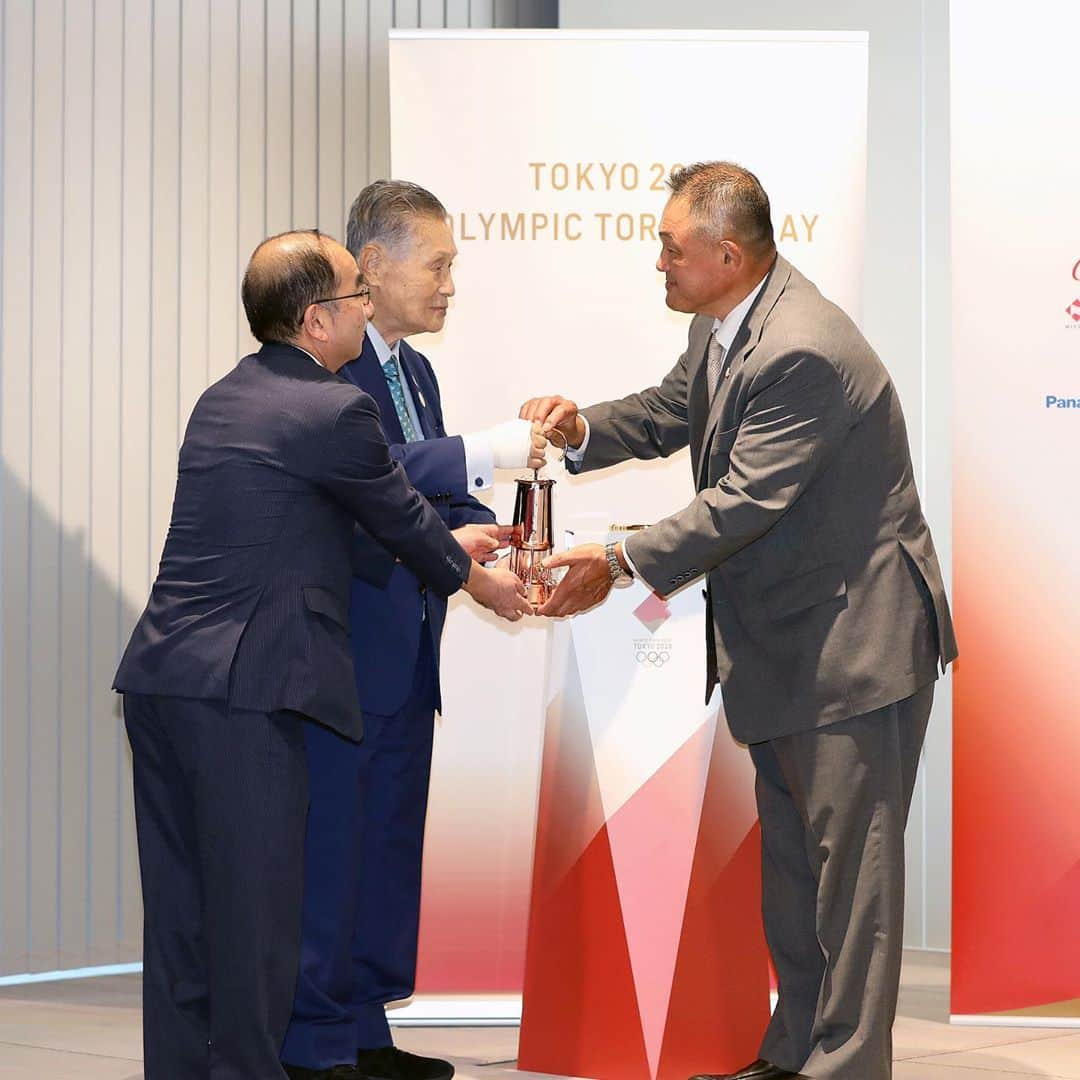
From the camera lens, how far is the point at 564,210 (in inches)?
148

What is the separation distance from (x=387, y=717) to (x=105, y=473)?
179 cm

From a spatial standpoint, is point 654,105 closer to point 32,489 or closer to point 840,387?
point 840,387

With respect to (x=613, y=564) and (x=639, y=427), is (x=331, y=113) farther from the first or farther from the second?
(x=613, y=564)

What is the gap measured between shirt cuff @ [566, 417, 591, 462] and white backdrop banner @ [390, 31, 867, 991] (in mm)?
278

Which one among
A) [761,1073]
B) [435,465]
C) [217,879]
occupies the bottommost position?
[761,1073]

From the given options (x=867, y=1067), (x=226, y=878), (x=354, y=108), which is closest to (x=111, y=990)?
(x=226, y=878)

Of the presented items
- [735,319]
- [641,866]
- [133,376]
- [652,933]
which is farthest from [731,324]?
[133,376]

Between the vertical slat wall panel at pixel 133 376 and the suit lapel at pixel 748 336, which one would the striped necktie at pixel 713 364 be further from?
the vertical slat wall panel at pixel 133 376

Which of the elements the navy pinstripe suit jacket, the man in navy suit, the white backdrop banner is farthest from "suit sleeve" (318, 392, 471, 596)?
the white backdrop banner

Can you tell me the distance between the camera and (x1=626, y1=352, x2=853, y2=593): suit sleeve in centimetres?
285

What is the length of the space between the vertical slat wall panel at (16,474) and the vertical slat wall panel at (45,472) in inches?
0.7

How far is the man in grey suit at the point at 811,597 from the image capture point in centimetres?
285

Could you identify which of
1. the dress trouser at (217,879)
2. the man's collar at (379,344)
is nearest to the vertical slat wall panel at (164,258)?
the man's collar at (379,344)

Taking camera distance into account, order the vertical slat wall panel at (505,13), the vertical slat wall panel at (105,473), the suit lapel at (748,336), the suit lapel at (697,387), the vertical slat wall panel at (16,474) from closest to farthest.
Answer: the suit lapel at (748,336)
the suit lapel at (697,387)
the vertical slat wall panel at (16,474)
the vertical slat wall panel at (105,473)
the vertical slat wall panel at (505,13)
